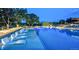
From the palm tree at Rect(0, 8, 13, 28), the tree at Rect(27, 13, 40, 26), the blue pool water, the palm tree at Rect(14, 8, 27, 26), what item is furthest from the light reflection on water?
the palm tree at Rect(0, 8, 13, 28)

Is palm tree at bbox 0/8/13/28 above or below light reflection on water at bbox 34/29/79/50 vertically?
above

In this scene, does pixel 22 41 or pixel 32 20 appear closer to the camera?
pixel 22 41

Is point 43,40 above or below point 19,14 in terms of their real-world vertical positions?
below

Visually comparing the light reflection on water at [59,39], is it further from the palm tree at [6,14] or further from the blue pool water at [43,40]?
the palm tree at [6,14]

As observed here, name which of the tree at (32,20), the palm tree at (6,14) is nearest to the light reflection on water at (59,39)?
the tree at (32,20)

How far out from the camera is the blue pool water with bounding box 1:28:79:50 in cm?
297

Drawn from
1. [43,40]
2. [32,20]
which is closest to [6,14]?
[32,20]

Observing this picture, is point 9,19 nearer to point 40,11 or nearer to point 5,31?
point 5,31

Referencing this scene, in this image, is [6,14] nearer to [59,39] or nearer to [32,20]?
[32,20]

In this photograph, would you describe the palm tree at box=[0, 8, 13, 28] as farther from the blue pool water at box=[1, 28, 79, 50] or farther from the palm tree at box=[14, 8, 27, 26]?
the blue pool water at box=[1, 28, 79, 50]

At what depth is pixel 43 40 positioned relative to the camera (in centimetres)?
301
